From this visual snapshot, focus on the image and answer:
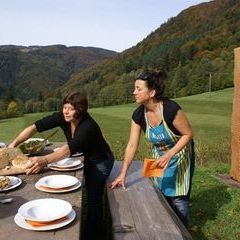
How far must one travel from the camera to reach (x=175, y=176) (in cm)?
→ 457

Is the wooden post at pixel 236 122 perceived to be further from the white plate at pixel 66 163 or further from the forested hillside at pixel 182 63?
the forested hillside at pixel 182 63

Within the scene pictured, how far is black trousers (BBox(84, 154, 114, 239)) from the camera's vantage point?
4.89 meters

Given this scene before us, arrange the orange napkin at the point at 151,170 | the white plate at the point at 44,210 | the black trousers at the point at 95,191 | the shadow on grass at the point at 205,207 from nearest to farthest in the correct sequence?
the white plate at the point at 44,210
the orange napkin at the point at 151,170
the black trousers at the point at 95,191
the shadow on grass at the point at 205,207

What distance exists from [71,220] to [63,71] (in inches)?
7263

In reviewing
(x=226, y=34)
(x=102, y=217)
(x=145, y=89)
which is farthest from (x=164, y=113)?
(x=226, y=34)

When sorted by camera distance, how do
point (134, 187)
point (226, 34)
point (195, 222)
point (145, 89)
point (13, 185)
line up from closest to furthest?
point (13, 185) → point (145, 89) → point (134, 187) → point (195, 222) → point (226, 34)

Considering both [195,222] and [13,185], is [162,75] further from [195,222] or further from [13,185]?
[195,222]

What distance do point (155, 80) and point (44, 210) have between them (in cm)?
190

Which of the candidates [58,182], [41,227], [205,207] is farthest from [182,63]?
[41,227]

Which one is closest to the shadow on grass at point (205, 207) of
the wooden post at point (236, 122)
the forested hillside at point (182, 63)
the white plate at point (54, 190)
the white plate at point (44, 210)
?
the wooden post at point (236, 122)

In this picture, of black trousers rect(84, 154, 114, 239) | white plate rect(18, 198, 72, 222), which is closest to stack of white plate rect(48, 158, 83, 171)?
black trousers rect(84, 154, 114, 239)

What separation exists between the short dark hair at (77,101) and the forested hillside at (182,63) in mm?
34593

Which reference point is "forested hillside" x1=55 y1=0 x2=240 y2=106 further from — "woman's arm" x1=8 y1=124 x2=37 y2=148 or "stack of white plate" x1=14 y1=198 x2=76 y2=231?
"stack of white plate" x1=14 y1=198 x2=76 y2=231

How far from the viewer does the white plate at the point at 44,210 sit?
112 inches
